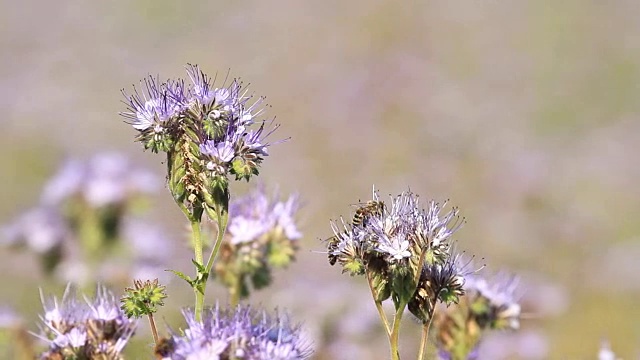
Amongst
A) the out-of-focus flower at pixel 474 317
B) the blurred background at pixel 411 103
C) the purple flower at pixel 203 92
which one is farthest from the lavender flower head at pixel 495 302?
the blurred background at pixel 411 103

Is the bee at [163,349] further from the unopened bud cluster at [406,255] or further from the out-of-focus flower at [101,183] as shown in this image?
the out-of-focus flower at [101,183]

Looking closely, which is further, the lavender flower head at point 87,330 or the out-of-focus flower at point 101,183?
the out-of-focus flower at point 101,183

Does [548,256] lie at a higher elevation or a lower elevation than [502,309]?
higher

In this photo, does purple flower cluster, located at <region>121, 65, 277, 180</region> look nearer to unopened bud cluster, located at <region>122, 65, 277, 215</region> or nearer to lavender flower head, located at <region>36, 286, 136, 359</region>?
unopened bud cluster, located at <region>122, 65, 277, 215</region>

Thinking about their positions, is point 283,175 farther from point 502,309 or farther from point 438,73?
point 502,309

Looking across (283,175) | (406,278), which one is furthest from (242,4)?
(406,278)

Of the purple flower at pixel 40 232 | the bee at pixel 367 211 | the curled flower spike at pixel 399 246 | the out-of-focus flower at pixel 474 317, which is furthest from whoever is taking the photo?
the purple flower at pixel 40 232
